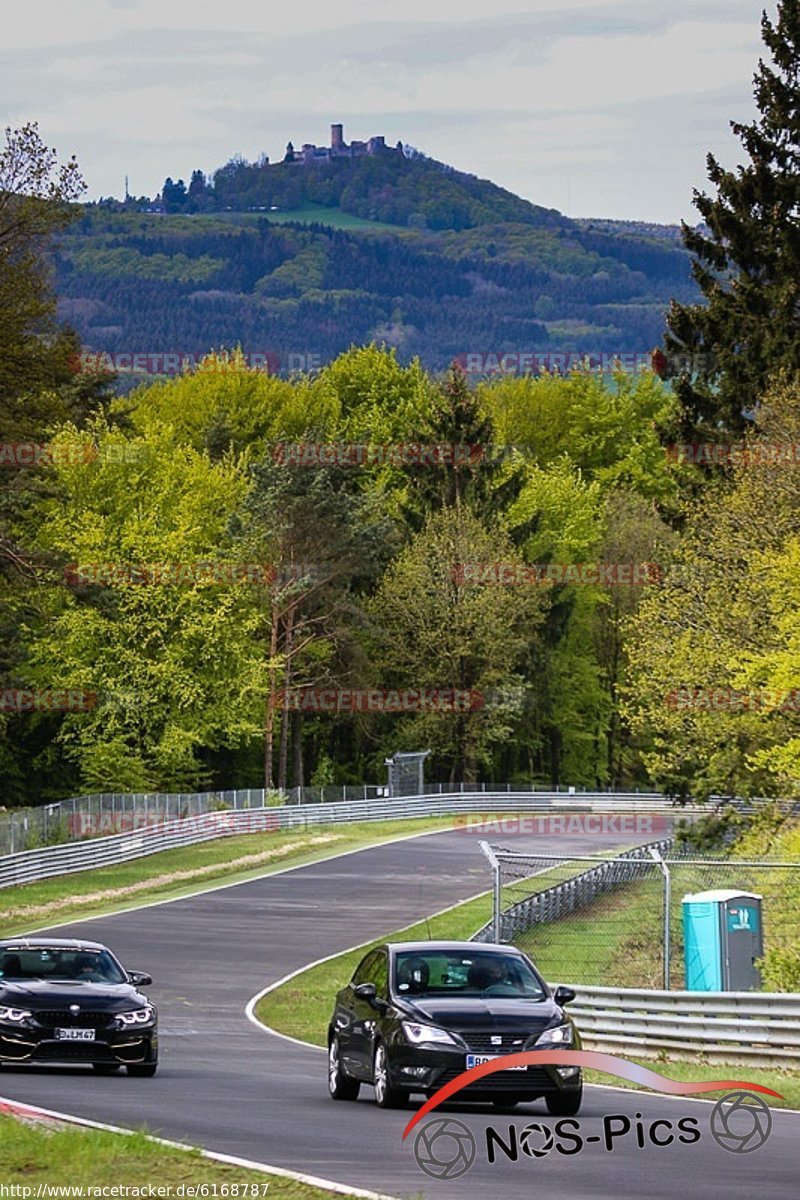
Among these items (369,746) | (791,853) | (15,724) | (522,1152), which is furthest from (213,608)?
(522,1152)

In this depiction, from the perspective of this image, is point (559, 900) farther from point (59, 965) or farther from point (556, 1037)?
point (556, 1037)

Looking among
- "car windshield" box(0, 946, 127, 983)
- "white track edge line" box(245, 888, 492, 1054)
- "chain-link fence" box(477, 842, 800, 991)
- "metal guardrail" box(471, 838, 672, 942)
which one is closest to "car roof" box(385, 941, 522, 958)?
"car windshield" box(0, 946, 127, 983)

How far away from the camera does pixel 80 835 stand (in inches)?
2574

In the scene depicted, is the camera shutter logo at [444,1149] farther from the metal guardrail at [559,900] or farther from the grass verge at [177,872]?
the grass verge at [177,872]

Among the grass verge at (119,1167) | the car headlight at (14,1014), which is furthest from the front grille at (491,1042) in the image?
the car headlight at (14,1014)

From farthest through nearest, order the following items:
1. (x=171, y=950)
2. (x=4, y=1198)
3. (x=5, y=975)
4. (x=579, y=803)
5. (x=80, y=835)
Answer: (x=579, y=803) → (x=80, y=835) → (x=171, y=950) → (x=5, y=975) → (x=4, y=1198)

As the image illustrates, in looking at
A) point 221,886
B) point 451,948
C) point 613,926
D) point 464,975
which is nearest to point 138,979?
point 451,948

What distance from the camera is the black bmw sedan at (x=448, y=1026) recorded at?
17.2 metres

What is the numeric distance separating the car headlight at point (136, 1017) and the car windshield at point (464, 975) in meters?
3.68

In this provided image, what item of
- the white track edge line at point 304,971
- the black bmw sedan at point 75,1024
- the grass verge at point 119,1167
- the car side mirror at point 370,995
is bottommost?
the white track edge line at point 304,971

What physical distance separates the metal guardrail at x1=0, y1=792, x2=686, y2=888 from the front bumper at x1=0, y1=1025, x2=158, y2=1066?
3574 centimetres

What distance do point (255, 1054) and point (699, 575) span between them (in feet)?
80.8

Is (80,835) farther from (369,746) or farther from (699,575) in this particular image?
(369,746)

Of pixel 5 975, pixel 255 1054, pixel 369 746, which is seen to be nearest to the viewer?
pixel 5 975
